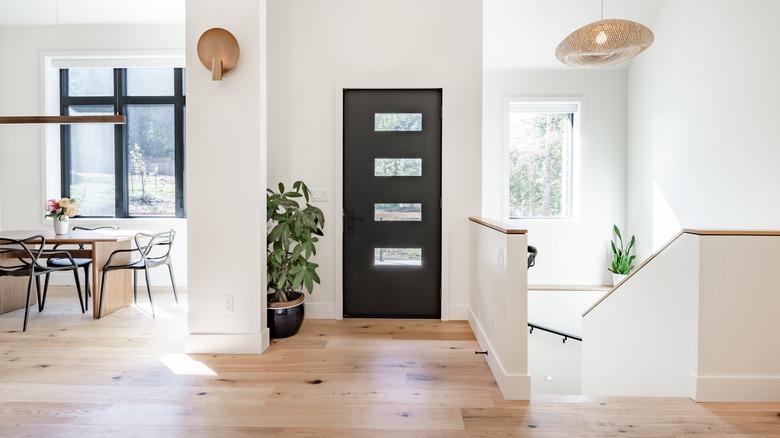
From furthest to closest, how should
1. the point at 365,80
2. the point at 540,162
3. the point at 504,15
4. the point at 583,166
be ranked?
the point at 540,162 → the point at 583,166 → the point at 504,15 → the point at 365,80

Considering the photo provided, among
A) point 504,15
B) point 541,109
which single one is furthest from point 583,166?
point 504,15

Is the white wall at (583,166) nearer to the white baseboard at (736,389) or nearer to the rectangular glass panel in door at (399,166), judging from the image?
the rectangular glass panel in door at (399,166)

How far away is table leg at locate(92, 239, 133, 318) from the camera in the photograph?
141 inches

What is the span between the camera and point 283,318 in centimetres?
306

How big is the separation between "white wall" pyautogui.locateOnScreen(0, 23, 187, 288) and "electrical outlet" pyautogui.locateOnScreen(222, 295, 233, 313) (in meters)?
2.21

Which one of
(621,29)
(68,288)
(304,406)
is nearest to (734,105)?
(621,29)

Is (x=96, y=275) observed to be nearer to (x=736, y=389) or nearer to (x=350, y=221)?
(x=350, y=221)

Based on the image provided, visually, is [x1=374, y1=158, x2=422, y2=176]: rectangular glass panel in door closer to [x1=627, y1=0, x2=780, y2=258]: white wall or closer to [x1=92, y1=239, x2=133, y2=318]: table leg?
[x1=92, y1=239, x2=133, y2=318]: table leg

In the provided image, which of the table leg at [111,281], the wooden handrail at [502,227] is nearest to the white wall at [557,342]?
the wooden handrail at [502,227]

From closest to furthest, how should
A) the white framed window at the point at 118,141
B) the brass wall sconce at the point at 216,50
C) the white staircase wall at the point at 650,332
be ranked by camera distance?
the white staircase wall at the point at 650,332, the brass wall sconce at the point at 216,50, the white framed window at the point at 118,141

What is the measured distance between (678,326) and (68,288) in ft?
19.0

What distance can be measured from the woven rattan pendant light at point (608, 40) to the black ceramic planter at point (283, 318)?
9.12ft

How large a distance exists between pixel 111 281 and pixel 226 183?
1.96 m

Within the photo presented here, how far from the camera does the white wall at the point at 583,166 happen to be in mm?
4984
